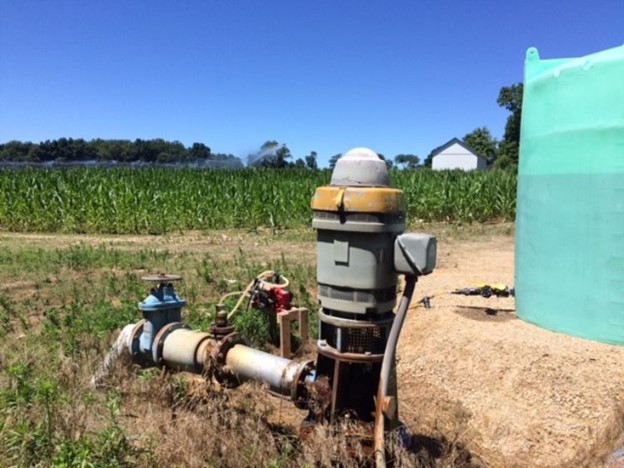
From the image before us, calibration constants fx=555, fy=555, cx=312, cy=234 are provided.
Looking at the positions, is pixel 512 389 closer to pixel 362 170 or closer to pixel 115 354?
pixel 362 170

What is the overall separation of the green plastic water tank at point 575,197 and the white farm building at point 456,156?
52.4 meters

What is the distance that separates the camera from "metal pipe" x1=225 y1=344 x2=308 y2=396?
7.93ft

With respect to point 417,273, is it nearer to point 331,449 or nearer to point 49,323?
point 331,449

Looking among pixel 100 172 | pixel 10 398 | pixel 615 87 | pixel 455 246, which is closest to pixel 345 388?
pixel 10 398

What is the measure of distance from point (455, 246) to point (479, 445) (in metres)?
7.08

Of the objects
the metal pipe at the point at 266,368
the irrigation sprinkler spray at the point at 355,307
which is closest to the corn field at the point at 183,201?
the metal pipe at the point at 266,368

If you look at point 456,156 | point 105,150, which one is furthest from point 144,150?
point 456,156

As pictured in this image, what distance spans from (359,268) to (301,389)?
61cm

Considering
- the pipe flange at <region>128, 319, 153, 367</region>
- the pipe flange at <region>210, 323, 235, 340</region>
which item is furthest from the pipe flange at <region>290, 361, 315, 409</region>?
the pipe flange at <region>128, 319, 153, 367</region>

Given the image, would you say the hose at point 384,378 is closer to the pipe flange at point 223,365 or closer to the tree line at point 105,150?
the pipe flange at point 223,365

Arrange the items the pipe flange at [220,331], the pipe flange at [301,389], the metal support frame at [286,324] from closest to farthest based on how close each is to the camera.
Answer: the pipe flange at [301,389] < the pipe flange at [220,331] < the metal support frame at [286,324]

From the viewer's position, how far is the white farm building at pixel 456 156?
5541 centimetres

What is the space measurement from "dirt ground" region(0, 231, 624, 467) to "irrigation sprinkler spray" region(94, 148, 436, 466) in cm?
69

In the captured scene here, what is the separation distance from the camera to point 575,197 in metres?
3.93
